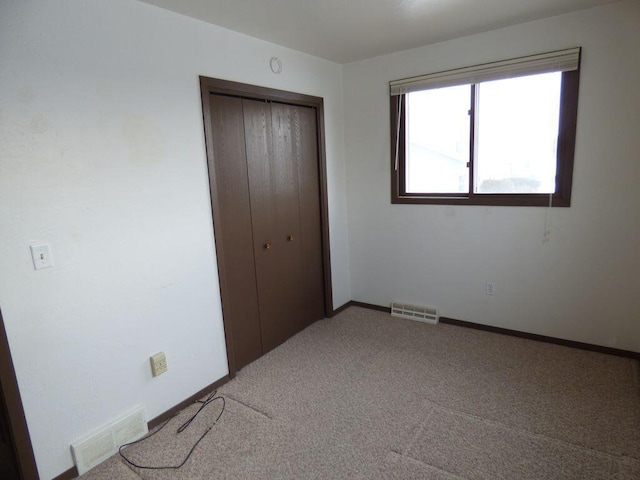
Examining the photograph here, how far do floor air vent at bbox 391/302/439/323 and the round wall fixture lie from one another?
92.1 inches

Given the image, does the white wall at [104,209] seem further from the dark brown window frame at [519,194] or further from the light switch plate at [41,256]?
the dark brown window frame at [519,194]

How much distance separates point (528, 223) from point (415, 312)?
50.0 inches

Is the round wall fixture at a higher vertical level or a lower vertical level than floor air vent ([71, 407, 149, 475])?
higher

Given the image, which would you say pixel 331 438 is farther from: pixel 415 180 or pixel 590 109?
pixel 590 109

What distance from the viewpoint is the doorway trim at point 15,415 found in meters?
1.65

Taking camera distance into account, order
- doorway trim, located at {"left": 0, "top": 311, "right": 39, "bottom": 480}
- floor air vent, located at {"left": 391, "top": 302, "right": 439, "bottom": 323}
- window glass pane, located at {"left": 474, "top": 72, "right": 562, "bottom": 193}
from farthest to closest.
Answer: floor air vent, located at {"left": 391, "top": 302, "right": 439, "bottom": 323} < window glass pane, located at {"left": 474, "top": 72, "right": 562, "bottom": 193} < doorway trim, located at {"left": 0, "top": 311, "right": 39, "bottom": 480}

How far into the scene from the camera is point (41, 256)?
1.74m

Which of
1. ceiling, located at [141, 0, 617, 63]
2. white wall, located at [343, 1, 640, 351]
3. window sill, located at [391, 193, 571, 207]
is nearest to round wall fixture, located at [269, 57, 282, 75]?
ceiling, located at [141, 0, 617, 63]

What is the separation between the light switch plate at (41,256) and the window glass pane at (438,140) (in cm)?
277

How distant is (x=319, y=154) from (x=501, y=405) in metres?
2.37

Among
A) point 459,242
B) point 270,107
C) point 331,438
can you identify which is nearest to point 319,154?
point 270,107

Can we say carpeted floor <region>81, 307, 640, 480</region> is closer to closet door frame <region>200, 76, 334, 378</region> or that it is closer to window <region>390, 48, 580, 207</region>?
closet door frame <region>200, 76, 334, 378</region>

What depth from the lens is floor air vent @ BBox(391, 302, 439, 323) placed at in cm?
351

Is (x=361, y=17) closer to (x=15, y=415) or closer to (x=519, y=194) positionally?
(x=519, y=194)
